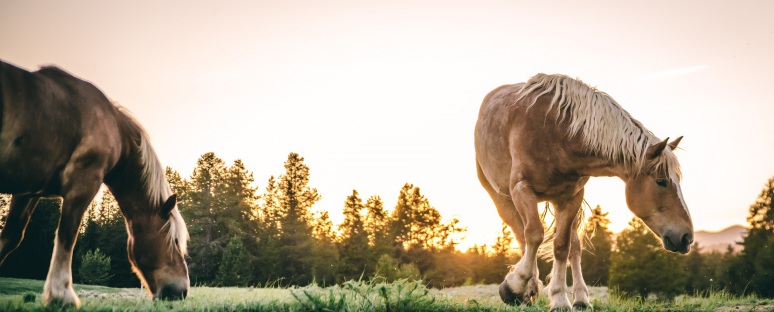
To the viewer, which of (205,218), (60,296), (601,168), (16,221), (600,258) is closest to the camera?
(60,296)

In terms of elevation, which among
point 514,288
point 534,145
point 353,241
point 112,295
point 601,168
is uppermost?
point 353,241

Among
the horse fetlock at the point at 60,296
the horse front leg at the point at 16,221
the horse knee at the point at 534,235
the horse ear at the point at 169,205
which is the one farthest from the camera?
the horse ear at the point at 169,205

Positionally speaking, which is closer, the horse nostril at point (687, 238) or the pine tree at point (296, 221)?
the horse nostril at point (687, 238)

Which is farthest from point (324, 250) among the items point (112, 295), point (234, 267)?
point (112, 295)

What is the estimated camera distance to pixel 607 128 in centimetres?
562

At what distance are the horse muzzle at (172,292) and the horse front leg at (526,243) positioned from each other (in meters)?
3.55

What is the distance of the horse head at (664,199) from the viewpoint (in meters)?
5.38

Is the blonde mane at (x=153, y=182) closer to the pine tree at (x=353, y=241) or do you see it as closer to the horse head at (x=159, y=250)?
the horse head at (x=159, y=250)

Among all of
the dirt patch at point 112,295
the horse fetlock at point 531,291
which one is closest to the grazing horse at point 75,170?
the dirt patch at point 112,295

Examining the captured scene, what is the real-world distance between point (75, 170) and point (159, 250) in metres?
1.40

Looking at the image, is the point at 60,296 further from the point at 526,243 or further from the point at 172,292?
the point at 526,243

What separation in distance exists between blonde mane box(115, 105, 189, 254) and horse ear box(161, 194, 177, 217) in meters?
0.08

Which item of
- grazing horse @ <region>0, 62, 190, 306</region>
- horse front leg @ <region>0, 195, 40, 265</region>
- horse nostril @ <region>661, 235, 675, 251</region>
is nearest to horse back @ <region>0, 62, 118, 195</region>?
grazing horse @ <region>0, 62, 190, 306</region>

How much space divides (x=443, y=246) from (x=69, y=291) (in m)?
44.9
